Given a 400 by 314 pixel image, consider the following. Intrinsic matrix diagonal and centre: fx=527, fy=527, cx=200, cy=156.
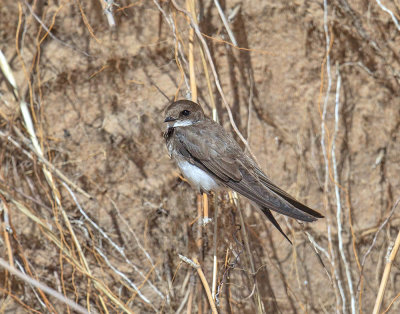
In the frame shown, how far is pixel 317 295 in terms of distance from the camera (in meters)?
2.48

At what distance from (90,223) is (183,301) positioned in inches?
21.3

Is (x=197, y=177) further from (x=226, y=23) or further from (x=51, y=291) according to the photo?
(x=51, y=291)

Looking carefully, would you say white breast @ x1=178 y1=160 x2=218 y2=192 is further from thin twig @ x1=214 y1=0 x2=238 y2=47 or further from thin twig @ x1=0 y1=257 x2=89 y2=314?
thin twig @ x1=0 y1=257 x2=89 y2=314

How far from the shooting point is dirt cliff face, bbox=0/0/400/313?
2.20 meters

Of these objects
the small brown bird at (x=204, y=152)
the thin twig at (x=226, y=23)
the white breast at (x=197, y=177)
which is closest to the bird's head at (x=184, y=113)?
the small brown bird at (x=204, y=152)

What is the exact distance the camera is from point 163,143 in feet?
7.61

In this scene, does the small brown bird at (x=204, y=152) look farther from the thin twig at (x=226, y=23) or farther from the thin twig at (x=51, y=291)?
the thin twig at (x=51, y=291)

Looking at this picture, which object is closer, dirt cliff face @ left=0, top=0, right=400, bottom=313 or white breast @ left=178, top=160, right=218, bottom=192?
white breast @ left=178, top=160, right=218, bottom=192

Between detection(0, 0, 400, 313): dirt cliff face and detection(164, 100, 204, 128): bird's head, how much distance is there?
18 cm

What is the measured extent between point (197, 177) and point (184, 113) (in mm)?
253

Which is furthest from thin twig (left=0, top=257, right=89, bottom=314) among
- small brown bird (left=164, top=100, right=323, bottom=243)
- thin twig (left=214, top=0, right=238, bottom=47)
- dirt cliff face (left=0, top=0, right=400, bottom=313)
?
thin twig (left=214, top=0, right=238, bottom=47)

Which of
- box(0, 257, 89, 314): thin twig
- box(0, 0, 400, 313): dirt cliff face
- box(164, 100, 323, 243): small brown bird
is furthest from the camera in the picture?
box(0, 0, 400, 313): dirt cliff face

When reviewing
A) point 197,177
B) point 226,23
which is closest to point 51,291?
point 197,177

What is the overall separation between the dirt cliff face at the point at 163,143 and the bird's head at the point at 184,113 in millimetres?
181
